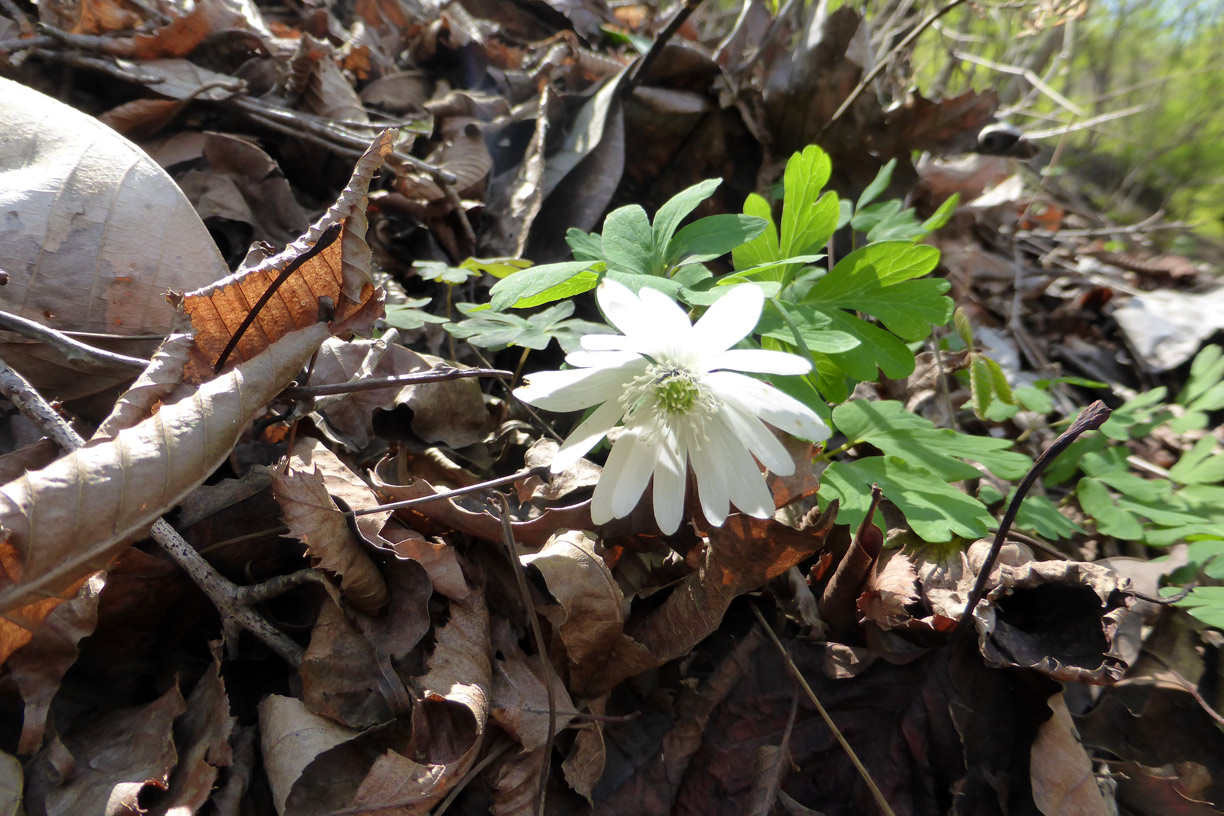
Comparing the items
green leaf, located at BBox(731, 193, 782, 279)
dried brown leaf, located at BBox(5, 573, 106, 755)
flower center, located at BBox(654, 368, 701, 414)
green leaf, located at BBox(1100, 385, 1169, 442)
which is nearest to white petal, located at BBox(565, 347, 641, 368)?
flower center, located at BBox(654, 368, 701, 414)

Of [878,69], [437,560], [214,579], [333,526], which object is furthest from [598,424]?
[878,69]

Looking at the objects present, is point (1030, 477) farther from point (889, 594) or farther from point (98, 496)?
point (98, 496)

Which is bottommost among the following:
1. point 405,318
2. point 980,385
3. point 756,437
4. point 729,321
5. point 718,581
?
point 718,581

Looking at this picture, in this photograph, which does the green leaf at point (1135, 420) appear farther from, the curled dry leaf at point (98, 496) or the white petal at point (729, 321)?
the curled dry leaf at point (98, 496)

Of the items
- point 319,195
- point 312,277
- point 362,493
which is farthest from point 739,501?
point 319,195

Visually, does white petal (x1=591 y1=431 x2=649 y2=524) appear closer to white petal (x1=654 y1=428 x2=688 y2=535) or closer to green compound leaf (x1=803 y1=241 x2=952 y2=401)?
white petal (x1=654 y1=428 x2=688 y2=535)

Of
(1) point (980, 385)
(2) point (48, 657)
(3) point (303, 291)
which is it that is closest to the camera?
(2) point (48, 657)
